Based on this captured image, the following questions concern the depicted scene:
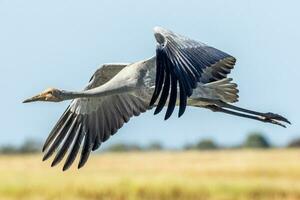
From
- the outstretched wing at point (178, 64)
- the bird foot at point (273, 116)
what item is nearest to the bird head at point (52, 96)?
the outstretched wing at point (178, 64)

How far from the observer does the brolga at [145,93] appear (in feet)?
35.5

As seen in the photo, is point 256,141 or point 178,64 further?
point 256,141

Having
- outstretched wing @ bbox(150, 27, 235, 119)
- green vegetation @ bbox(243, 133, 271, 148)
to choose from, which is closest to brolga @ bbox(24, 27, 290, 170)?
outstretched wing @ bbox(150, 27, 235, 119)

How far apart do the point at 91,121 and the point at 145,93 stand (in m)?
1.40

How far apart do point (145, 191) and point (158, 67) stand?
9960mm

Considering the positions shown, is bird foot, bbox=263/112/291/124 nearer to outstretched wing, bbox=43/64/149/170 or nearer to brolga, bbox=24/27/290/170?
brolga, bbox=24/27/290/170

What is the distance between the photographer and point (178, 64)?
1095 centimetres

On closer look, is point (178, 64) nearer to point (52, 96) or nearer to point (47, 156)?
point (52, 96)

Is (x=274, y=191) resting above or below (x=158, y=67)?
below

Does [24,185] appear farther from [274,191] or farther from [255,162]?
[255,162]

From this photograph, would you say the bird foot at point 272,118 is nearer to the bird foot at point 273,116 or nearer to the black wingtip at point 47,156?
the bird foot at point 273,116

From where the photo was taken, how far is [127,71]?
1205cm

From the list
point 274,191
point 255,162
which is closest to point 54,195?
point 274,191

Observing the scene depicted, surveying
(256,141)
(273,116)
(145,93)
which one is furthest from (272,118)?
(256,141)
